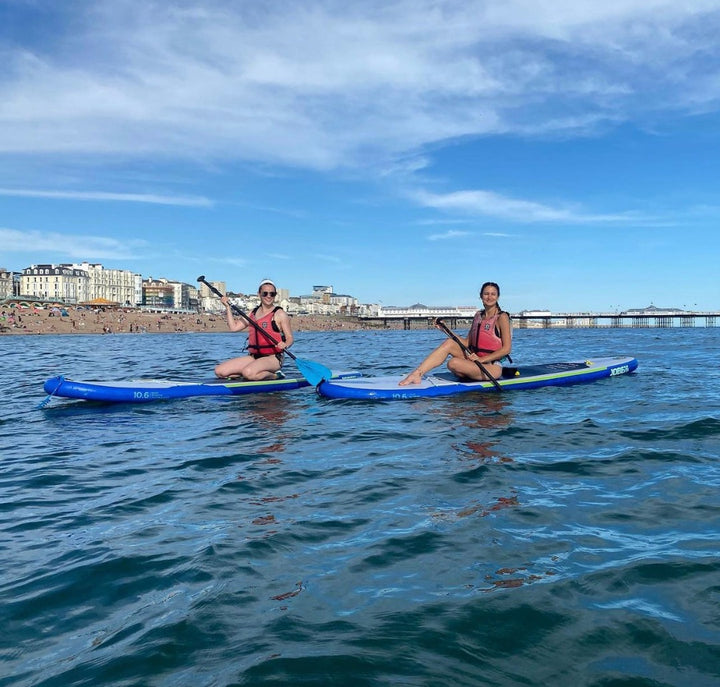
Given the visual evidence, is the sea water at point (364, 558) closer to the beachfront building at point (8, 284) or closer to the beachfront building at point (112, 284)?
the beachfront building at point (8, 284)

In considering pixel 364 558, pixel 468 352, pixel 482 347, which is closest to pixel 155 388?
pixel 468 352

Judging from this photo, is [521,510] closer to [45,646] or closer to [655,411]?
[45,646]

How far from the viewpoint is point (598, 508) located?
4.65 metres

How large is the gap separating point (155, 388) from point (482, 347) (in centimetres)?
579

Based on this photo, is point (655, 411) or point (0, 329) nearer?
point (655, 411)

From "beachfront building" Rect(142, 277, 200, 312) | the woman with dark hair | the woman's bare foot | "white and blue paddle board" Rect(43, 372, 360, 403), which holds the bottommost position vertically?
"white and blue paddle board" Rect(43, 372, 360, 403)

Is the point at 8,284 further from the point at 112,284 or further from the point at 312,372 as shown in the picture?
the point at 312,372

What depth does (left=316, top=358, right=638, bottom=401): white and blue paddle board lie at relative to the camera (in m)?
10.4

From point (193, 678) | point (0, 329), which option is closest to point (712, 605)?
point (193, 678)

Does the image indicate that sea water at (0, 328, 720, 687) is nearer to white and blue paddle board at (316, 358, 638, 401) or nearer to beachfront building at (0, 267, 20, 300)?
white and blue paddle board at (316, 358, 638, 401)

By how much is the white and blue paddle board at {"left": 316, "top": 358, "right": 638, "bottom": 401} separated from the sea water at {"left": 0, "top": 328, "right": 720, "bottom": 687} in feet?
9.07

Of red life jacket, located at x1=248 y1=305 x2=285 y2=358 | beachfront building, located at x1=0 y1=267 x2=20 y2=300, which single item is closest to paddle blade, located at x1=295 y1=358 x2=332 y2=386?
red life jacket, located at x1=248 y1=305 x2=285 y2=358

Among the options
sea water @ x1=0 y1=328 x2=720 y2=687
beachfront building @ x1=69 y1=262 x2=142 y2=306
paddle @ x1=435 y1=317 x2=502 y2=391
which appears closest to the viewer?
sea water @ x1=0 y1=328 x2=720 y2=687

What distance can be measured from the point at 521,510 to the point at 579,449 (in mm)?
2379
